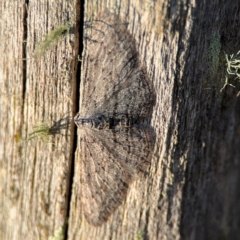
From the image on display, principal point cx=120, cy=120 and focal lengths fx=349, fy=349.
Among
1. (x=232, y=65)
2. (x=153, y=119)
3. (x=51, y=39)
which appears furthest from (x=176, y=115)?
(x=51, y=39)

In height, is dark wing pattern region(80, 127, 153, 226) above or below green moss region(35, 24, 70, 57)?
below

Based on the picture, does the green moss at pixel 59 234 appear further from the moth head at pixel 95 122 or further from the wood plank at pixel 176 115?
the moth head at pixel 95 122

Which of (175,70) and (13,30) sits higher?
(13,30)

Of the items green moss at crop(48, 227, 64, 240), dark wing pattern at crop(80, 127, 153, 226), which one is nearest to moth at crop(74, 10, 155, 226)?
dark wing pattern at crop(80, 127, 153, 226)

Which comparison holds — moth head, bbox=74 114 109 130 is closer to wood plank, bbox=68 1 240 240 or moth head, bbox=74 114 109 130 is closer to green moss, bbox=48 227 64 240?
wood plank, bbox=68 1 240 240

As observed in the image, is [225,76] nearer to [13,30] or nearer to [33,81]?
[33,81]

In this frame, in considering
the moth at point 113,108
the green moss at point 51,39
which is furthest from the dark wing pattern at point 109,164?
the green moss at point 51,39

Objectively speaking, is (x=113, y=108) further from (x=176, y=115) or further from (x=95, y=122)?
(x=176, y=115)

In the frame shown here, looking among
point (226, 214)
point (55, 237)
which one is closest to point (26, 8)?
point (55, 237)
